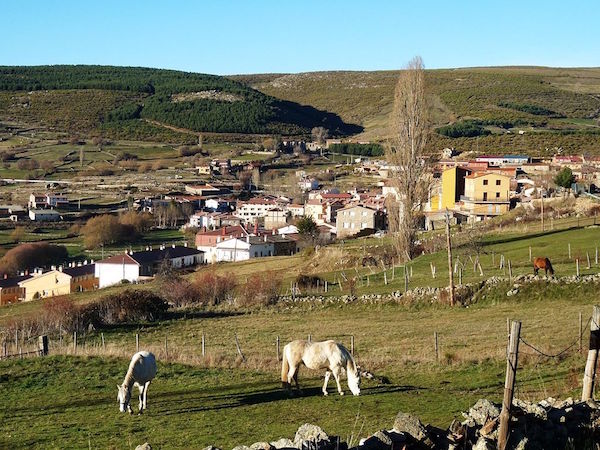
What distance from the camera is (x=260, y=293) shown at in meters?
38.3

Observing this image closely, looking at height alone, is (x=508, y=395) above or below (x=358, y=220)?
above

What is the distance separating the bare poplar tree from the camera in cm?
4616

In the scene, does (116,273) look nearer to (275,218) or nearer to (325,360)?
(275,218)

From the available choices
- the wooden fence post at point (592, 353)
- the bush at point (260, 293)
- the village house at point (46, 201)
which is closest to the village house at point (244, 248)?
the bush at point (260, 293)

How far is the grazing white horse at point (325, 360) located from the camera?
15.0 meters

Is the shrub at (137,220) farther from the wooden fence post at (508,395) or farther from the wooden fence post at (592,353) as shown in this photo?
the wooden fence post at (508,395)

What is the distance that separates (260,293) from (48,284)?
34293 millimetres

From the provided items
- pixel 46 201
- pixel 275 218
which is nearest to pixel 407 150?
pixel 275 218

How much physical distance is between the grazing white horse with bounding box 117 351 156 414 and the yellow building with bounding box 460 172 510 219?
192 feet

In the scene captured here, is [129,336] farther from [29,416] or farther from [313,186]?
[313,186]

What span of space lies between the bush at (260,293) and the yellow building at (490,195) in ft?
113

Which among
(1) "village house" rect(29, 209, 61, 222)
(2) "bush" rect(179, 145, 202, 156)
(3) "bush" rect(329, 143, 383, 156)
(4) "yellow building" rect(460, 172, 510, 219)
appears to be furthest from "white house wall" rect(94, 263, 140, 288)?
(3) "bush" rect(329, 143, 383, 156)

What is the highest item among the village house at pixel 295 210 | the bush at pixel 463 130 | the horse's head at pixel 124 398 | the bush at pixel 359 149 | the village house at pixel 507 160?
the bush at pixel 463 130

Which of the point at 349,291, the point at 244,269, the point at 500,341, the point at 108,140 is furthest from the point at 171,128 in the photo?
the point at 500,341
